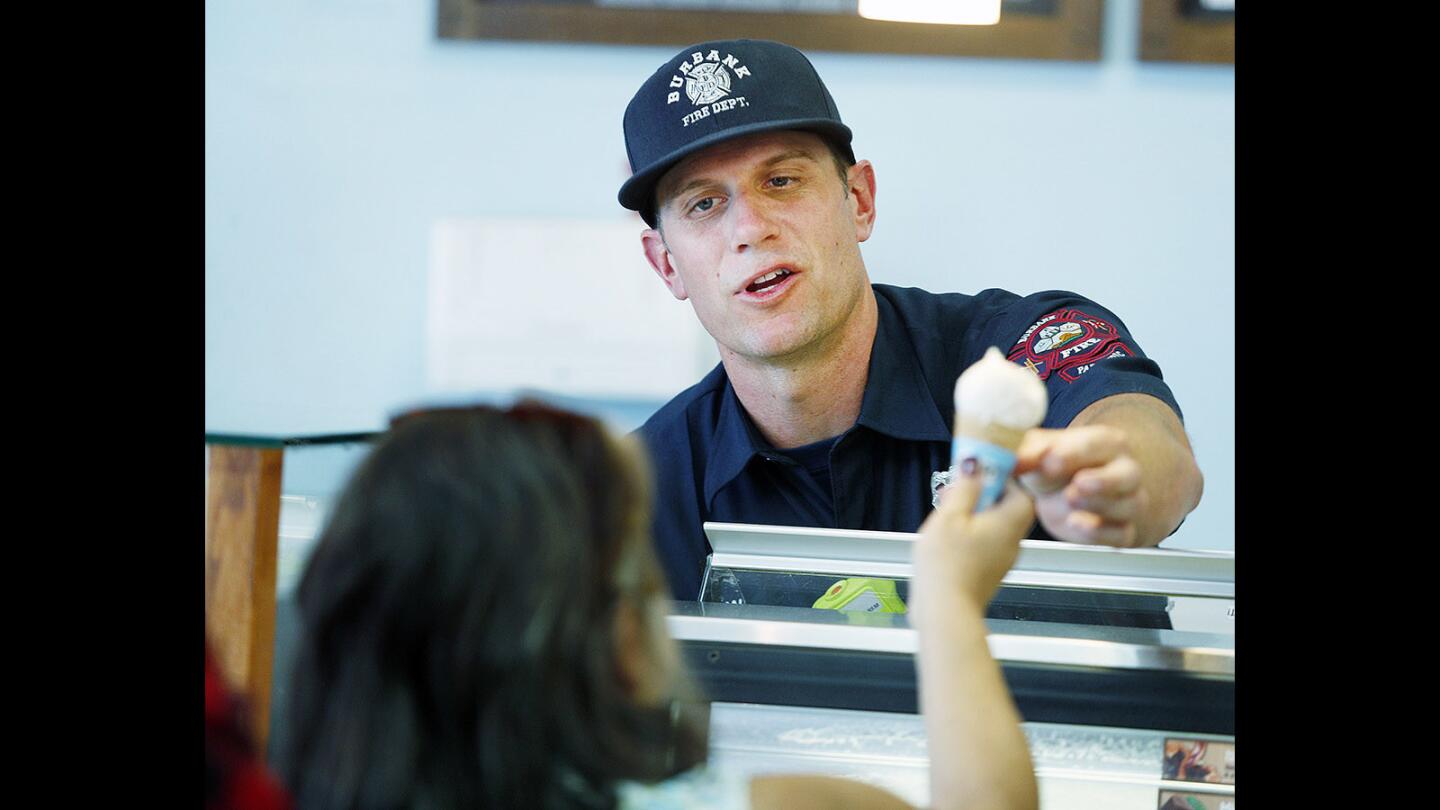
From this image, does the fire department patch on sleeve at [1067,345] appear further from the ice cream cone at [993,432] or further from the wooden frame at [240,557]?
the wooden frame at [240,557]

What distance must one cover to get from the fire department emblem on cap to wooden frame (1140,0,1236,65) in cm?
95

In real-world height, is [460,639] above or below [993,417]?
below

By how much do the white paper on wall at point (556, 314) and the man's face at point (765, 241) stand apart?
57 cm

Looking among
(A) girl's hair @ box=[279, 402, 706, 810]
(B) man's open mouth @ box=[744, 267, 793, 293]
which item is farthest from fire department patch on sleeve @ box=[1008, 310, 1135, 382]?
(A) girl's hair @ box=[279, 402, 706, 810]

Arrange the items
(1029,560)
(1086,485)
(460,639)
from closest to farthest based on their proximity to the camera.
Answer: (460,639) < (1086,485) < (1029,560)

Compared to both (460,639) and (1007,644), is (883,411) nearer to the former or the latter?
(1007,644)

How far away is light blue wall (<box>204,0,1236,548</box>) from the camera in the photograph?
7.09 ft

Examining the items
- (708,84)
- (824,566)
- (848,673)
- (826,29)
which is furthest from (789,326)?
(826,29)

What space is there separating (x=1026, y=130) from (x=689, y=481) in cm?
93

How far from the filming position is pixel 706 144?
1466mm

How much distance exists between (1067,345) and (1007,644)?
1.82 feet
